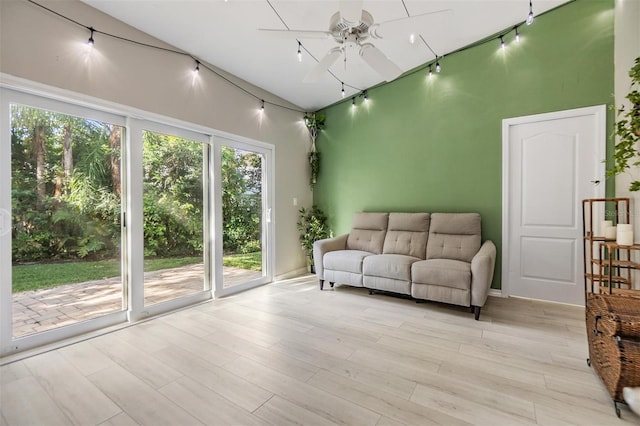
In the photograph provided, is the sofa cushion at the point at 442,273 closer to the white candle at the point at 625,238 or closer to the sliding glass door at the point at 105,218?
the white candle at the point at 625,238

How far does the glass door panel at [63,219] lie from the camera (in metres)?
2.24

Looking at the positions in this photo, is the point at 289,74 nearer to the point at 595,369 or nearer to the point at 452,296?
the point at 452,296

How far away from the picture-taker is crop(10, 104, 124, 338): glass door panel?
2238 millimetres

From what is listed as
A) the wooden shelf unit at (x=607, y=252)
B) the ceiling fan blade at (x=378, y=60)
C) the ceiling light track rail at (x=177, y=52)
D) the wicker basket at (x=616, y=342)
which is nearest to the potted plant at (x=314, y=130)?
the ceiling light track rail at (x=177, y=52)

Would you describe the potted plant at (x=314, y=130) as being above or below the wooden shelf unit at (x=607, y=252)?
above

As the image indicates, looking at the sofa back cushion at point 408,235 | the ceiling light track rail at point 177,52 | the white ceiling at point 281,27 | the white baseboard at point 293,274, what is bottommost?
the white baseboard at point 293,274

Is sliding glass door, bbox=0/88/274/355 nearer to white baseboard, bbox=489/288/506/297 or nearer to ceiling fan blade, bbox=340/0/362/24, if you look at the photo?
ceiling fan blade, bbox=340/0/362/24

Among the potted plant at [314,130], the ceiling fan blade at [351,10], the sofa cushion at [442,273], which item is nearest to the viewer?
the ceiling fan blade at [351,10]

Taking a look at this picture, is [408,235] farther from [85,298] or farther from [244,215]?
[85,298]

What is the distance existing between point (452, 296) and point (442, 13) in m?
2.52

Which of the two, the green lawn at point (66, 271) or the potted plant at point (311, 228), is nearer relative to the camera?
the green lawn at point (66, 271)

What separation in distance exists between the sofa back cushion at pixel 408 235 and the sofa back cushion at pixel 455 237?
0.11 meters

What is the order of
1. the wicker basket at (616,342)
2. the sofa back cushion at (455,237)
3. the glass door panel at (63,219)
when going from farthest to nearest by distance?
the sofa back cushion at (455,237)
the glass door panel at (63,219)
the wicker basket at (616,342)

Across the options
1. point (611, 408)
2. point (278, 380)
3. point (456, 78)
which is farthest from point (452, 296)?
point (456, 78)
